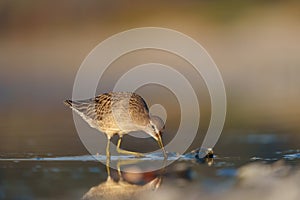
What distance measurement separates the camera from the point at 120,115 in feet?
40.0

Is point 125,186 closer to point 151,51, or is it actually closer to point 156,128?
point 156,128

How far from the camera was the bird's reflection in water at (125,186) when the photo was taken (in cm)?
923

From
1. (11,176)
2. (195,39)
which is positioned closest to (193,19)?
(195,39)

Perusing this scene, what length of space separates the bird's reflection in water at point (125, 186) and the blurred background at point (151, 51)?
563 cm

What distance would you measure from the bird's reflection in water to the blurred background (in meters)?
5.63

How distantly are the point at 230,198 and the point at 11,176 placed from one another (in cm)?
282

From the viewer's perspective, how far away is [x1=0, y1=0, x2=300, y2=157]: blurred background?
18406 mm

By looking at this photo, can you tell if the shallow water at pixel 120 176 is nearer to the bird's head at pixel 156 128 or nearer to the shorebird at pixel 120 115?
the bird's head at pixel 156 128

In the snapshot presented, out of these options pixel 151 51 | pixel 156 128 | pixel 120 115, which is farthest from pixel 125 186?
pixel 151 51

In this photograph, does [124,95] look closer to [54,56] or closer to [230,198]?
[230,198]

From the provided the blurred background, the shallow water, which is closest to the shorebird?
the shallow water

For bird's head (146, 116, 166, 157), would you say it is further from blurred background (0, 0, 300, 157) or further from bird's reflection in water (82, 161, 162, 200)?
blurred background (0, 0, 300, 157)

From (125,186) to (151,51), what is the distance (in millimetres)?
13744

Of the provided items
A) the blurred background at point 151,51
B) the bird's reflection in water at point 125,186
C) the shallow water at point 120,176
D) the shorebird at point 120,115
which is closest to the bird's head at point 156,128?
the shorebird at point 120,115
